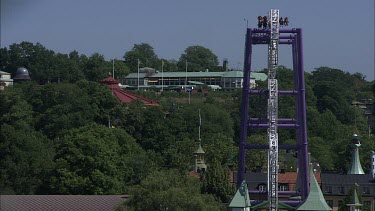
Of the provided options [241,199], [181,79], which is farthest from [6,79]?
[241,199]

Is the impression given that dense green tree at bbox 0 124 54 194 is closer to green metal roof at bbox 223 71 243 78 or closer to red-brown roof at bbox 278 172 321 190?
red-brown roof at bbox 278 172 321 190

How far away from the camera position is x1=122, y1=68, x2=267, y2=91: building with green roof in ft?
490

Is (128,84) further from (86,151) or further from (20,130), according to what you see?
(86,151)

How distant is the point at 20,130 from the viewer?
8525 cm

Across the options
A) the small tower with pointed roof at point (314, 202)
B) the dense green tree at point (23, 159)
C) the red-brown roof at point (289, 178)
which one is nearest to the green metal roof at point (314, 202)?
the small tower with pointed roof at point (314, 202)

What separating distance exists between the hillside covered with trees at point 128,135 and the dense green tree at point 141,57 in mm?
19930

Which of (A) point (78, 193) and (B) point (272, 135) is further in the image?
(A) point (78, 193)

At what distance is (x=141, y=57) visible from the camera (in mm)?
170750

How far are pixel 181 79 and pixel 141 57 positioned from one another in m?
17.0

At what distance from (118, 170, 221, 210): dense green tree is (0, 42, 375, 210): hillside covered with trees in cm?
5

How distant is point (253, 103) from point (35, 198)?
45.7m

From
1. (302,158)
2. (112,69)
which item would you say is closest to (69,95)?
(302,158)

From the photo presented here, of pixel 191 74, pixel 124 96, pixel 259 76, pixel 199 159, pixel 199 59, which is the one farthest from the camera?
pixel 199 59

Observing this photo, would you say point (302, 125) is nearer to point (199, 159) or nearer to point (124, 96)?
point (199, 159)
